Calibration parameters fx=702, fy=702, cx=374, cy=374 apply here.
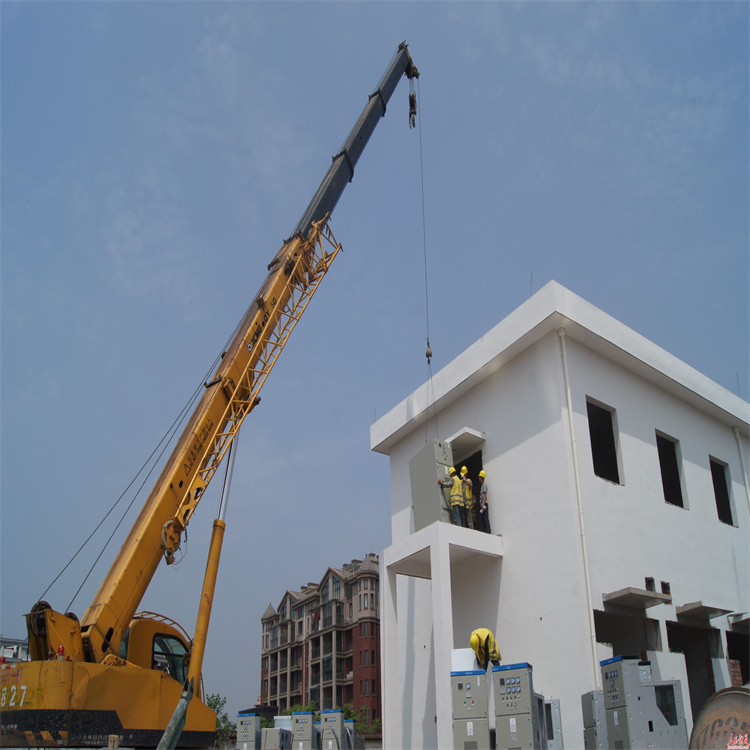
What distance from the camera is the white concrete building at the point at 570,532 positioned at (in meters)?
14.4

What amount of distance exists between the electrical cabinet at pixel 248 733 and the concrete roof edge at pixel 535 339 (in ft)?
27.5

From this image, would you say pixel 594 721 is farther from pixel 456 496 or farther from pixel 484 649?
pixel 456 496

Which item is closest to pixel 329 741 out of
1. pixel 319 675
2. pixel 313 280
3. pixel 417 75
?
pixel 313 280

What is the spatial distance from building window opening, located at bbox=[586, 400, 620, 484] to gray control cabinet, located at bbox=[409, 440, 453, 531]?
14.2 ft

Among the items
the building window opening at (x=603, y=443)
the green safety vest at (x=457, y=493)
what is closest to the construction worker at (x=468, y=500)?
the green safety vest at (x=457, y=493)

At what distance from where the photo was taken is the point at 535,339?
1656 cm

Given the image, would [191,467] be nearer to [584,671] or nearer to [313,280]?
[313,280]

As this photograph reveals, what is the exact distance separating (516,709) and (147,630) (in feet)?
21.3

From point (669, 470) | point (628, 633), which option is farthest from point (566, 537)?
point (669, 470)

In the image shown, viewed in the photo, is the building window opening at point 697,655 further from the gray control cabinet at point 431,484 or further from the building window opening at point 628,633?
the gray control cabinet at point 431,484

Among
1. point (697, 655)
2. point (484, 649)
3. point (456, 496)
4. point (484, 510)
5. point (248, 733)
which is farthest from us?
point (248, 733)

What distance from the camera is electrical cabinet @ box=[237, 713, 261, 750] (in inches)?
735

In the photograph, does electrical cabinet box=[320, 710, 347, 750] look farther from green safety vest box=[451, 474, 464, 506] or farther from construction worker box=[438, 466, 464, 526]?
green safety vest box=[451, 474, 464, 506]

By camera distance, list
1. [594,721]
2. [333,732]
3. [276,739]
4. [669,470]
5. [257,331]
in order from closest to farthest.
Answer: [594,721] < [257,331] < [333,732] < [276,739] < [669,470]
